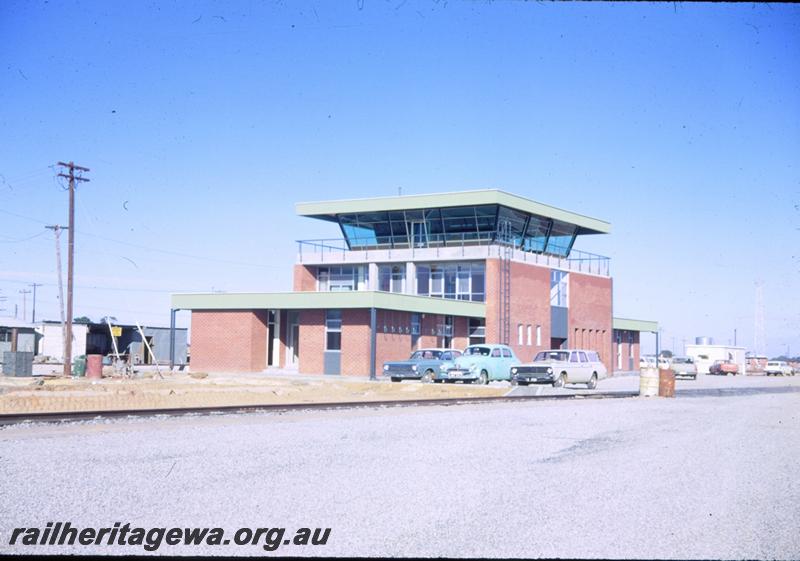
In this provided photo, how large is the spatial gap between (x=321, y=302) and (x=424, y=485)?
3402 centimetres

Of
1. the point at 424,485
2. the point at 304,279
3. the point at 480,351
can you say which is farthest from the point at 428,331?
the point at 424,485

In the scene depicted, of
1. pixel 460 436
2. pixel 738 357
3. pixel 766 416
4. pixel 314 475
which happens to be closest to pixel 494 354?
pixel 766 416

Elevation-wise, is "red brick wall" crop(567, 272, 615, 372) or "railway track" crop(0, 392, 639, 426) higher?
"red brick wall" crop(567, 272, 615, 372)

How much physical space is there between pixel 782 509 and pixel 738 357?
86.8 m

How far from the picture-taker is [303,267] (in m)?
59.5

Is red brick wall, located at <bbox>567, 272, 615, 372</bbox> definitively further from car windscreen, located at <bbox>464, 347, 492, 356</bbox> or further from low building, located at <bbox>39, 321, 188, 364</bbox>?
low building, located at <bbox>39, 321, 188, 364</bbox>

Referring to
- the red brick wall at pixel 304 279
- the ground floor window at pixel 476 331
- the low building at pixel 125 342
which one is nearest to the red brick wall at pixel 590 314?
the ground floor window at pixel 476 331

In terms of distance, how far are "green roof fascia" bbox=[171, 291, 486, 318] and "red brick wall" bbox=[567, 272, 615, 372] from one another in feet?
39.8

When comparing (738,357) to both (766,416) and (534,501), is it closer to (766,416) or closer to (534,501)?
(766,416)

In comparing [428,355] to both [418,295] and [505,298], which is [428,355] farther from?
[505,298]

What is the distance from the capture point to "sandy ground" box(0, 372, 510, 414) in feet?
Result: 84.8

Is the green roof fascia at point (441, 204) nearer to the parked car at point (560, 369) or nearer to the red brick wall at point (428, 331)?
the red brick wall at point (428, 331)

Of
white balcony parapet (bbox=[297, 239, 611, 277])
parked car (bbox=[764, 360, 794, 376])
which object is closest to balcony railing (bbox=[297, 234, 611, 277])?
white balcony parapet (bbox=[297, 239, 611, 277])

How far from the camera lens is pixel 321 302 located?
44562 mm
